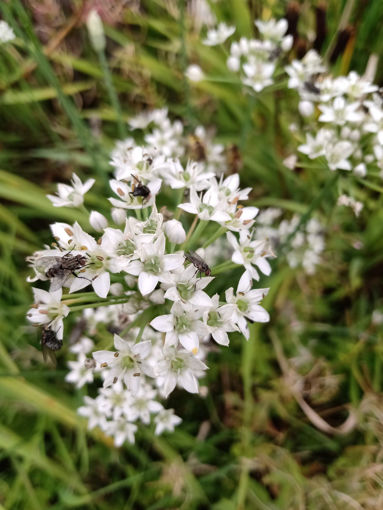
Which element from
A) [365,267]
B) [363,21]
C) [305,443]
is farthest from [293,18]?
[305,443]

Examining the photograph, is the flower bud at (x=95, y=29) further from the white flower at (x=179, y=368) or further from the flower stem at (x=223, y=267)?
the white flower at (x=179, y=368)

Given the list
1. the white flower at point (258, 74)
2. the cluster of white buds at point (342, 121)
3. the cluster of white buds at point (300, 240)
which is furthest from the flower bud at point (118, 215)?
the cluster of white buds at point (300, 240)

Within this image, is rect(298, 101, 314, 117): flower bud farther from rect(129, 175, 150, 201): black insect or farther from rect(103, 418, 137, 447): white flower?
rect(103, 418, 137, 447): white flower

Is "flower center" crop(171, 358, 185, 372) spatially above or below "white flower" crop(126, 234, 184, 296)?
below

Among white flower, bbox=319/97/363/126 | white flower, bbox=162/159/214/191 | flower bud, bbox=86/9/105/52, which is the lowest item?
white flower, bbox=162/159/214/191

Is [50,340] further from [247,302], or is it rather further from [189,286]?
[247,302]

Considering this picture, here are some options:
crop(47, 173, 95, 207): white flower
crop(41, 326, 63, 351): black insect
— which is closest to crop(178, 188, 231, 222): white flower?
crop(47, 173, 95, 207): white flower

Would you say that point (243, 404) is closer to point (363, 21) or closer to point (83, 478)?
point (83, 478)
